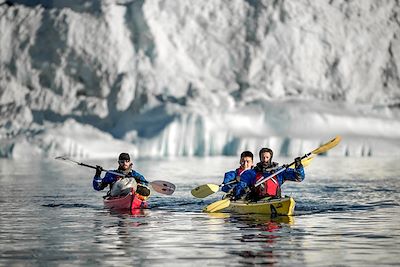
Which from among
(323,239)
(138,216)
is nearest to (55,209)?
(138,216)

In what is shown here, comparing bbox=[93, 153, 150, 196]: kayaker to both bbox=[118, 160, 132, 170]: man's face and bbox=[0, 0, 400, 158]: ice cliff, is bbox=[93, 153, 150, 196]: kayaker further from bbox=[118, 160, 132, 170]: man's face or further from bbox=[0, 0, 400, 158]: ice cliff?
bbox=[0, 0, 400, 158]: ice cliff

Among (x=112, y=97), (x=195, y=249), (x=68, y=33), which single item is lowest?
(x=195, y=249)

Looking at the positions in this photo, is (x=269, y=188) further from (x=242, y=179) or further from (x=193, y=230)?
(x=193, y=230)

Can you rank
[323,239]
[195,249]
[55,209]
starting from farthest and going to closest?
[55,209] < [323,239] < [195,249]

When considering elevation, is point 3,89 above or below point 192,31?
below

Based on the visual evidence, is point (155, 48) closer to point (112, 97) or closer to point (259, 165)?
point (112, 97)

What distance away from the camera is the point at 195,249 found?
35.5 feet

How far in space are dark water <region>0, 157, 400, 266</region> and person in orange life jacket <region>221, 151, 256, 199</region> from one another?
Result: 575 millimetres

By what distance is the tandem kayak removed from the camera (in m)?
14.9

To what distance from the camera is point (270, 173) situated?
1534cm

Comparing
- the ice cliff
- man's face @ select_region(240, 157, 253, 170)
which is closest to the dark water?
man's face @ select_region(240, 157, 253, 170)

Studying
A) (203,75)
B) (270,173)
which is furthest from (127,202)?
(203,75)

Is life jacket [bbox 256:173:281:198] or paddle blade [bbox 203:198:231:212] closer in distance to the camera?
life jacket [bbox 256:173:281:198]

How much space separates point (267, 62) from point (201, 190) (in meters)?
25.3
